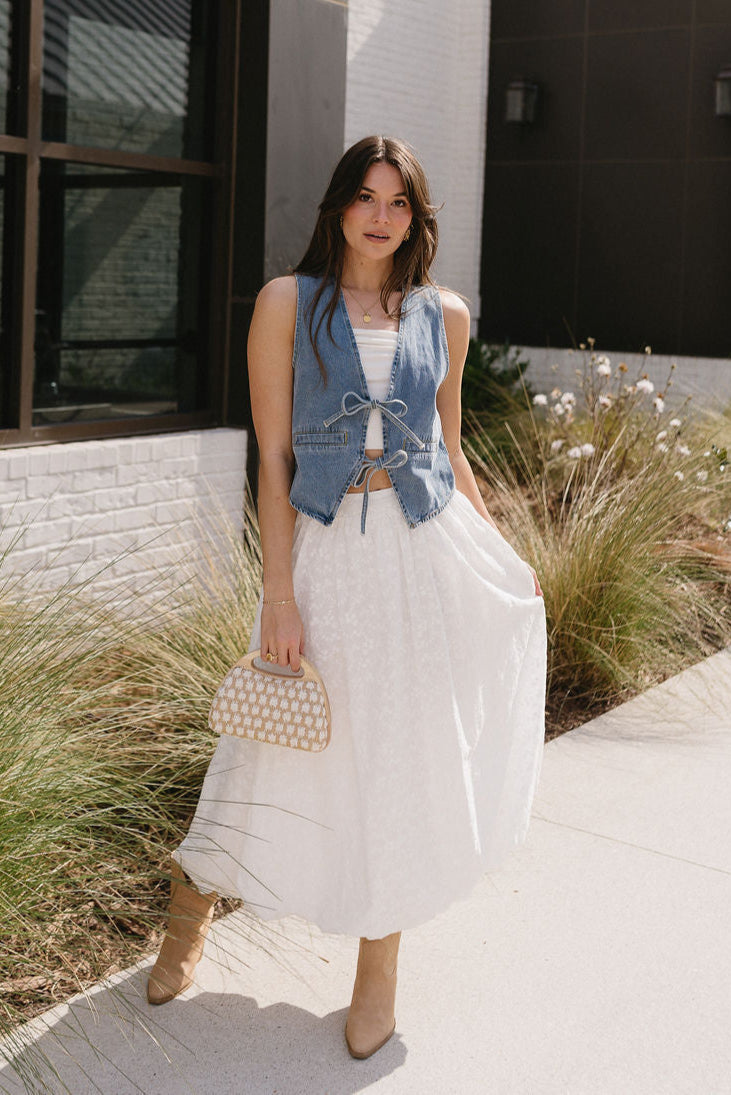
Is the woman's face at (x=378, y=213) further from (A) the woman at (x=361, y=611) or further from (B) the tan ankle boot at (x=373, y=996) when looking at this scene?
(B) the tan ankle boot at (x=373, y=996)

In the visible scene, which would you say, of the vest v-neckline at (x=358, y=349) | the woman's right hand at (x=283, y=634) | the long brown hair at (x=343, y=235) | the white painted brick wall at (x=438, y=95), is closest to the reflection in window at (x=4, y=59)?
the long brown hair at (x=343, y=235)

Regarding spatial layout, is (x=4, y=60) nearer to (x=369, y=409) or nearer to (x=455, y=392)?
(x=455, y=392)

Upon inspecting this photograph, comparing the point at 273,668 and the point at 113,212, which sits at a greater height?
the point at 113,212

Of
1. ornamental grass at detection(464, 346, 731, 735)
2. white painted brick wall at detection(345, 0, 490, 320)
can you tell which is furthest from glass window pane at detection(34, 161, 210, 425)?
white painted brick wall at detection(345, 0, 490, 320)

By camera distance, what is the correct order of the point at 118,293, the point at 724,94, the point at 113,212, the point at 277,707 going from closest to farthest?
the point at 277,707 → the point at 113,212 → the point at 118,293 → the point at 724,94

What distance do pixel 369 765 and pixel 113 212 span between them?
12.9 ft

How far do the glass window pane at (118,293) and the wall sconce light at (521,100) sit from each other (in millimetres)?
5936

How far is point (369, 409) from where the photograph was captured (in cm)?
260

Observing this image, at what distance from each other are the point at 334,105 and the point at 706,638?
310 cm

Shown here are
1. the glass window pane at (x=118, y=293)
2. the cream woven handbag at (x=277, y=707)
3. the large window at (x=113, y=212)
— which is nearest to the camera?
the cream woven handbag at (x=277, y=707)

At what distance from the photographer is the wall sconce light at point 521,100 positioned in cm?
1130

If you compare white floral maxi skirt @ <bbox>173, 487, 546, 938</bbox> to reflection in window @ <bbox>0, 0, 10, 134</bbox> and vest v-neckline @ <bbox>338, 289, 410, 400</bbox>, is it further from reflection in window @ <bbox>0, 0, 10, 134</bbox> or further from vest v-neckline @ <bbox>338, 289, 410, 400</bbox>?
reflection in window @ <bbox>0, 0, 10, 134</bbox>

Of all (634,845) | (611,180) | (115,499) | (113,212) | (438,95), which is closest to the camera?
(634,845)

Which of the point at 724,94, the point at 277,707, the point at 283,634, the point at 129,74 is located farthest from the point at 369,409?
the point at 724,94
